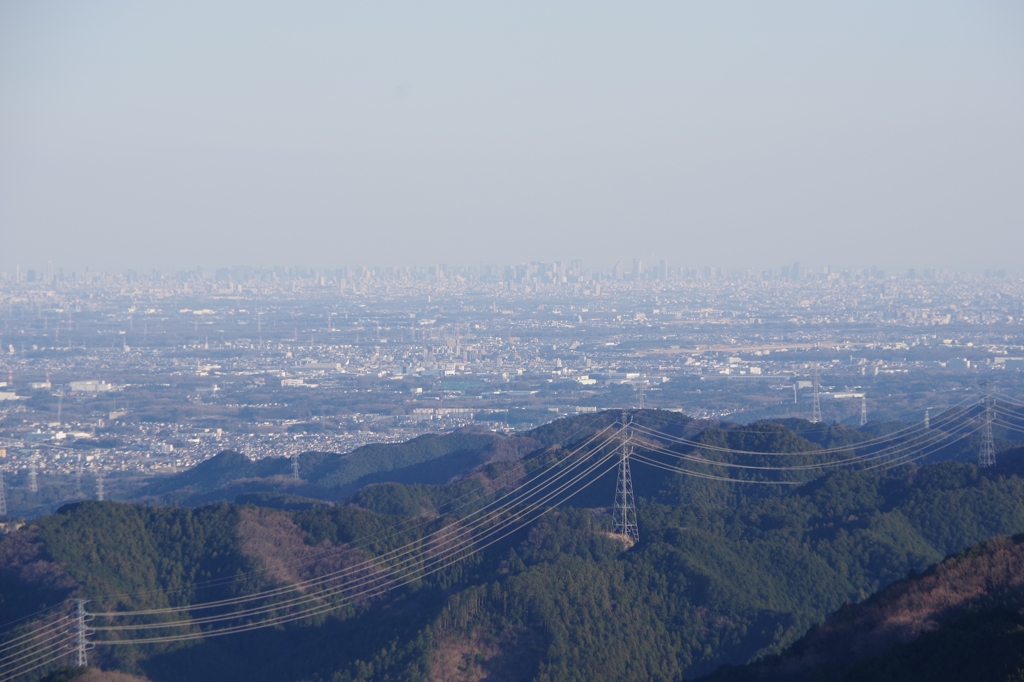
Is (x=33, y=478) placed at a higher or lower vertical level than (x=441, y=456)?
lower

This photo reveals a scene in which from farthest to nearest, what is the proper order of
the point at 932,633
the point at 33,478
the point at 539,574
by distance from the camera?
the point at 33,478 → the point at 539,574 → the point at 932,633

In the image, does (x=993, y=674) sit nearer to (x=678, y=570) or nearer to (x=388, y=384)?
(x=678, y=570)

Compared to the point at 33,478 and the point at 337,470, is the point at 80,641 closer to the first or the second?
the point at 337,470

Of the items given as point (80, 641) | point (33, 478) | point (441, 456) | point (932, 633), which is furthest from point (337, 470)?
point (932, 633)

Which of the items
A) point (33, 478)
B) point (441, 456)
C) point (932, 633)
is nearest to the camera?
point (932, 633)

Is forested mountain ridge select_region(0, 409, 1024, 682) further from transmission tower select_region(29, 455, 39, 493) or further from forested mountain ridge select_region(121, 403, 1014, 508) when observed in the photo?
transmission tower select_region(29, 455, 39, 493)

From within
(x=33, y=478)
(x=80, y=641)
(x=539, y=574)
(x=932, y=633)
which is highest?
(x=932, y=633)

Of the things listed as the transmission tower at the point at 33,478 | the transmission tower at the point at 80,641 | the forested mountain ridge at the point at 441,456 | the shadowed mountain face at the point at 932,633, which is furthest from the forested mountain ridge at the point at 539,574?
the transmission tower at the point at 33,478
